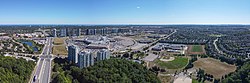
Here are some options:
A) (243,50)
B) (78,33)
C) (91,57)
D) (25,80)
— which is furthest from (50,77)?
(78,33)

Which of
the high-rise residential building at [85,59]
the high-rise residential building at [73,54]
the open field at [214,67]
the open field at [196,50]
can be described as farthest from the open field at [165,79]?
the open field at [196,50]

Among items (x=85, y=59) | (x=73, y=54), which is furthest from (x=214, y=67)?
(x=73, y=54)

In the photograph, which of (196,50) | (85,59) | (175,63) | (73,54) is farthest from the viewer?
(196,50)

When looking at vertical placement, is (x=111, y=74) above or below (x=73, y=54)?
below

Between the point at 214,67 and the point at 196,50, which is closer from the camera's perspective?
the point at 214,67

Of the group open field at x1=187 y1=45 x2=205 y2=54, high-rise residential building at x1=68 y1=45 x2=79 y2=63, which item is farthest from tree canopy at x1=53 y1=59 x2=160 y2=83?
open field at x1=187 y1=45 x2=205 y2=54

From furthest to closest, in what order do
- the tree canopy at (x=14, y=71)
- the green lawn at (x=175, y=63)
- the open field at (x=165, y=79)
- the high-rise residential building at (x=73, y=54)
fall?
the green lawn at (x=175, y=63)
the high-rise residential building at (x=73, y=54)
the open field at (x=165, y=79)
the tree canopy at (x=14, y=71)

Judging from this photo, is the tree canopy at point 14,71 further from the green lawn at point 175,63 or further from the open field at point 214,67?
the open field at point 214,67

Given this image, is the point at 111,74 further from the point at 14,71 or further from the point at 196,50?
the point at 196,50

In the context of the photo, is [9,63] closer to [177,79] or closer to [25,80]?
[25,80]
